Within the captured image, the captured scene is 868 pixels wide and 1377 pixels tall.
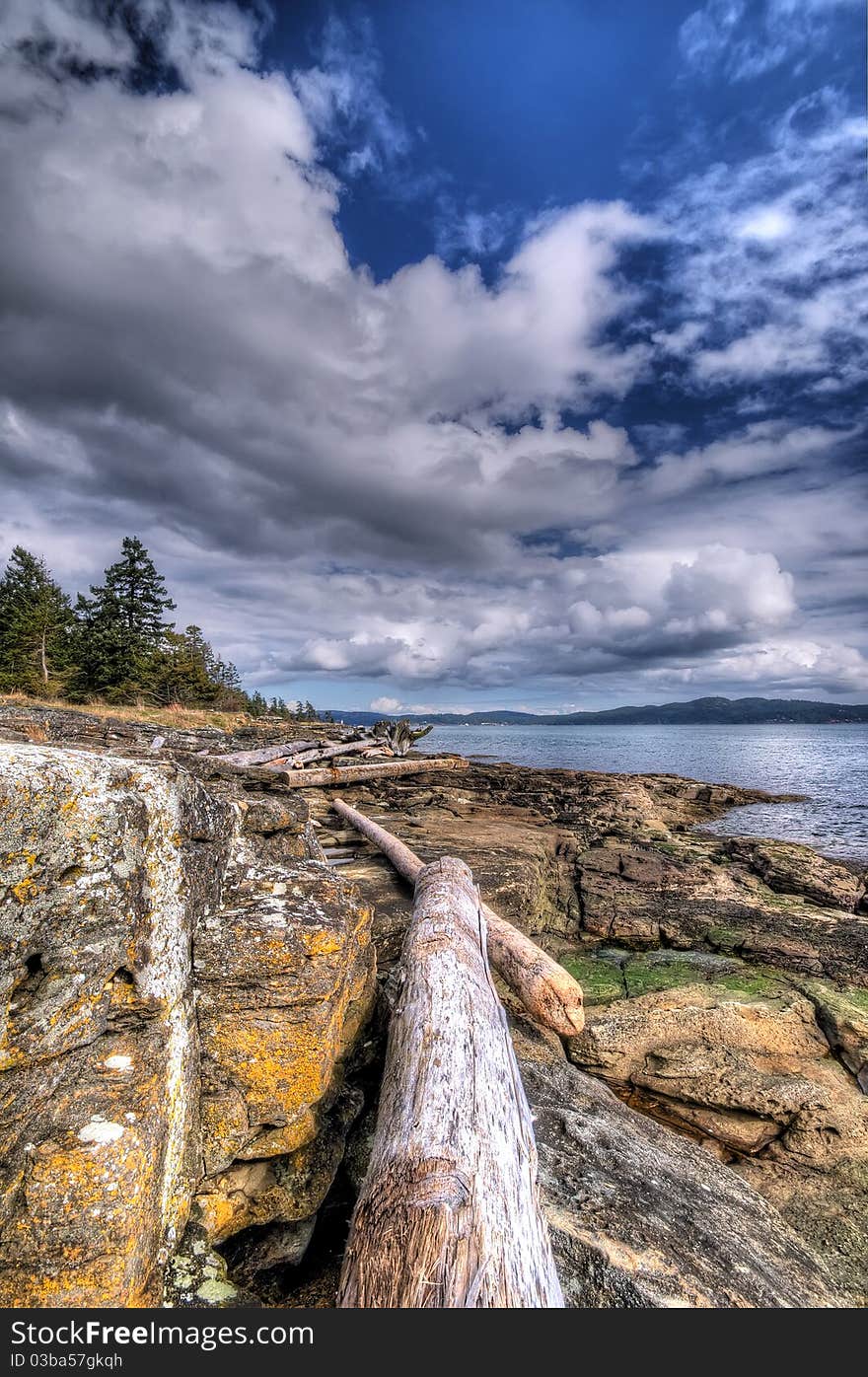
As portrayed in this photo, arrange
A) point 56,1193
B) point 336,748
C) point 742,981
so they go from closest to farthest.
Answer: point 56,1193 → point 742,981 → point 336,748

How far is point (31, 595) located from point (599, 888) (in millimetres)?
58429

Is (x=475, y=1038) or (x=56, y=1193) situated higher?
(x=56, y=1193)

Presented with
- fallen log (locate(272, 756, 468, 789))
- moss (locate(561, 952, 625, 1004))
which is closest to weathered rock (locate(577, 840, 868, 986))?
moss (locate(561, 952, 625, 1004))

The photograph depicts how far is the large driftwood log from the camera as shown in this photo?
6.84 feet

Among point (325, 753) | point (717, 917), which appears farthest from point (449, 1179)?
point (325, 753)

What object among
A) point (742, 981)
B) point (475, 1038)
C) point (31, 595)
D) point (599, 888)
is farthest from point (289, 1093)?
point (31, 595)

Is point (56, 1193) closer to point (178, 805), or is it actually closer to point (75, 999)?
point (75, 999)

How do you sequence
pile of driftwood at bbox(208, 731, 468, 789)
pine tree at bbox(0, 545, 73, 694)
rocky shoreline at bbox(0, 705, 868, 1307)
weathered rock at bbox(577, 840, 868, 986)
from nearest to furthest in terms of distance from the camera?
1. rocky shoreline at bbox(0, 705, 868, 1307)
2. weathered rock at bbox(577, 840, 868, 986)
3. pile of driftwood at bbox(208, 731, 468, 789)
4. pine tree at bbox(0, 545, 73, 694)

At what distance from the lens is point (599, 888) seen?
30.5ft

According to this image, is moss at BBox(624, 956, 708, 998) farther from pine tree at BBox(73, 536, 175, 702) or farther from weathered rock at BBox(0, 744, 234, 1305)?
pine tree at BBox(73, 536, 175, 702)

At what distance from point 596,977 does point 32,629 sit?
4991cm

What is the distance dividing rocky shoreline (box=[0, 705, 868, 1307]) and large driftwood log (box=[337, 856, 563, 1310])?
0.54 m

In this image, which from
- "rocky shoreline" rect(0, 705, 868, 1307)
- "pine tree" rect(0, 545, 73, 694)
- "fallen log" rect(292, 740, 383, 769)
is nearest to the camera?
"rocky shoreline" rect(0, 705, 868, 1307)

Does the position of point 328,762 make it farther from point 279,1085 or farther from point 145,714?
point 145,714
